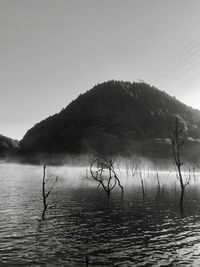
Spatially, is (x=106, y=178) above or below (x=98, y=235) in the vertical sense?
above

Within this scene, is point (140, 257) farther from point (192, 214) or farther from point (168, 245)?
point (192, 214)

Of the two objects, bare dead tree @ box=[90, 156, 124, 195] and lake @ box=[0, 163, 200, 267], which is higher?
bare dead tree @ box=[90, 156, 124, 195]

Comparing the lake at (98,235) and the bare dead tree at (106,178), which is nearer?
the lake at (98,235)

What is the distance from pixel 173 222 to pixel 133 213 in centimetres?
782

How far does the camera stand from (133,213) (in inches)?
1849

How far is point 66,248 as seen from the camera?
2780 centimetres

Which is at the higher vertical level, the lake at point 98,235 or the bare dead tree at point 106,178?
the bare dead tree at point 106,178

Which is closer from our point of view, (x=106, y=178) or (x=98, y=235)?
(x=98, y=235)

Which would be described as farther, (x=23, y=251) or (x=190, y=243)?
(x=190, y=243)

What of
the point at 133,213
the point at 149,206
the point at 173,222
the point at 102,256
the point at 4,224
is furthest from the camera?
the point at 149,206

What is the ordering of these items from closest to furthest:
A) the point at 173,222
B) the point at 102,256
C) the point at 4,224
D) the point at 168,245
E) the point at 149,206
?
the point at 102,256 → the point at 168,245 → the point at 4,224 → the point at 173,222 → the point at 149,206

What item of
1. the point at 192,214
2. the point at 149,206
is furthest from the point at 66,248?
the point at 149,206

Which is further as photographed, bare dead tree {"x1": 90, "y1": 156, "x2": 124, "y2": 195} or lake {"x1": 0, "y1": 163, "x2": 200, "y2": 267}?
bare dead tree {"x1": 90, "y1": 156, "x2": 124, "y2": 195}

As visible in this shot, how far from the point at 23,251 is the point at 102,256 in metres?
6.75
